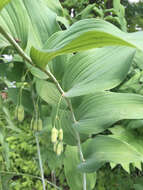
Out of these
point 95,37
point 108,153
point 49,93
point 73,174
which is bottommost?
point 73,174

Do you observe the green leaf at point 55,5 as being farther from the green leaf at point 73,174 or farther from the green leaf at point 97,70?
the green leaf at point 73,174

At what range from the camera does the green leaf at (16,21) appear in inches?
18.3

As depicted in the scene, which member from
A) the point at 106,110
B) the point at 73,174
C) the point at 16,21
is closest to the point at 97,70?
the point at 106,110

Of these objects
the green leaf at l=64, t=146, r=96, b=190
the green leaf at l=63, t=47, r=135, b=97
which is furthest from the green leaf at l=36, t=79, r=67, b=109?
the green leaf at l=64, t=146, r=96, b=190

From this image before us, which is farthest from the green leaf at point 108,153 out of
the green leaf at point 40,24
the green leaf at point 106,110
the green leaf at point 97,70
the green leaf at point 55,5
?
the green leaf at point 55,5

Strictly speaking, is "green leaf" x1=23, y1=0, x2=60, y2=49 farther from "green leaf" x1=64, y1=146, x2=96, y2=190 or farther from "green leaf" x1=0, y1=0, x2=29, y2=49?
"green leaf" x1=64, y1=146, x2=96, y2=190

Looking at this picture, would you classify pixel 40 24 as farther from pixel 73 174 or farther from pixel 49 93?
pixel 73 174

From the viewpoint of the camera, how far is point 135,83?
1.04 m

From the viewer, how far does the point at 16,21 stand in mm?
472

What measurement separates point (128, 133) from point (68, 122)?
38 centimetres

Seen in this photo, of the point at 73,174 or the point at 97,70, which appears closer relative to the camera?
the point at 97,70

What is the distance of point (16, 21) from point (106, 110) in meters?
0.27

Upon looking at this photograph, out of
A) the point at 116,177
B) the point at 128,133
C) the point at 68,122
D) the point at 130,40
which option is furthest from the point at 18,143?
the point at 130,40

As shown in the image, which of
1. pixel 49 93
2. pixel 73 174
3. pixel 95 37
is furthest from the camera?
pixel 73 174
